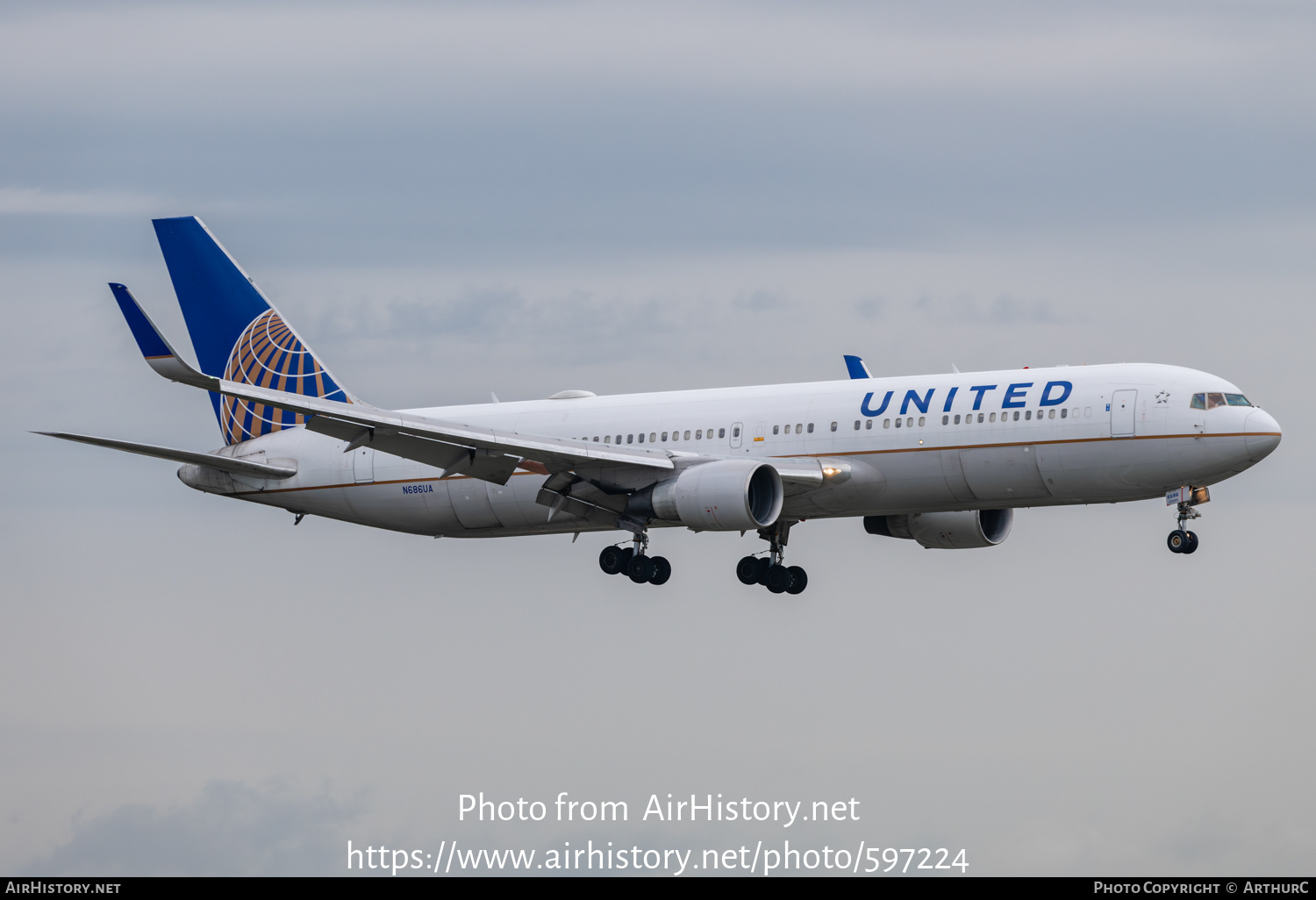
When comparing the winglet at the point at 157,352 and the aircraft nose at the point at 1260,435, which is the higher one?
the aircraft nose at the point at 1260,435

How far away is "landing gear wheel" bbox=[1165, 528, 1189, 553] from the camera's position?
50.5 m

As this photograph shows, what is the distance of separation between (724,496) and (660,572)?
5.31 m

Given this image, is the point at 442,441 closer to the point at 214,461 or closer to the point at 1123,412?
the point at 214,461

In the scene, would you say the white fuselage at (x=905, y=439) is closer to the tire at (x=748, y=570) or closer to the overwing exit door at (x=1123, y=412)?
the overwing exit door at (x=1123, y=412)

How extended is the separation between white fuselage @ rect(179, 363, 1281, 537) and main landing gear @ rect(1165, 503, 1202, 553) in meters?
0.78

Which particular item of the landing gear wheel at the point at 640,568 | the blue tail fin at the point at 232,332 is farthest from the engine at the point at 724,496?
the blue tail fin at the point at 232,332

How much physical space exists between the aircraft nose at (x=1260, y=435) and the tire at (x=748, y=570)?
16805 mm

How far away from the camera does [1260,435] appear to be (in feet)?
163

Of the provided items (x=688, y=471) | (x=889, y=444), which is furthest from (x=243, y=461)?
(x=889, y=444)

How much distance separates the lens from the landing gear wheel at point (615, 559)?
5597 cm

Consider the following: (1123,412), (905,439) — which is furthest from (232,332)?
(1123,412)

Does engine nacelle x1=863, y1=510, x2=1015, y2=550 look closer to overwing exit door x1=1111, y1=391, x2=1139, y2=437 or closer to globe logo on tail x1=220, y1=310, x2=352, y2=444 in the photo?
overwing exit door x1=1111, y1=391, x2=1139, y2=437

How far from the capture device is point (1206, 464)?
164 feet

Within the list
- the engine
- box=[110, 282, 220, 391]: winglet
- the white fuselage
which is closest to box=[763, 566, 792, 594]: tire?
the white fuselage
